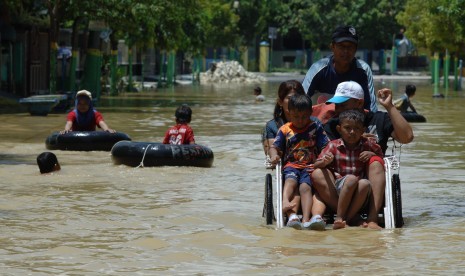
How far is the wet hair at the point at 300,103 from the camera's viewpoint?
10.3 meters

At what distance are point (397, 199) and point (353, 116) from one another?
81 centimetres

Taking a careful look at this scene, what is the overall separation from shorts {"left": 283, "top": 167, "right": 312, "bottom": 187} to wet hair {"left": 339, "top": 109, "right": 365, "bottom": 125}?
1.97ft

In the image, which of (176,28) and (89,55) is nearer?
(89,55)

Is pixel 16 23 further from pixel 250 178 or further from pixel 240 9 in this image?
pixel 240 9

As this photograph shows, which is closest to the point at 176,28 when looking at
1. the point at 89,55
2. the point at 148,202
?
the point at 89,55

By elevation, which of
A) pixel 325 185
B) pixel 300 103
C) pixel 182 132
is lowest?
pixel 325 185

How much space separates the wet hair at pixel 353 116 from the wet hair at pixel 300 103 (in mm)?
316

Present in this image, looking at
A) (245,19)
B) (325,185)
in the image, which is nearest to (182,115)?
(325,185)

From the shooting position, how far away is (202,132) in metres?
23.9

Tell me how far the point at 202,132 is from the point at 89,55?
13.1m

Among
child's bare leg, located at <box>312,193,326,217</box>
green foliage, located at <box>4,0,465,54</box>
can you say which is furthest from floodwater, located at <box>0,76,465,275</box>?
green foliage, located at <box>4,0,465,54</box>

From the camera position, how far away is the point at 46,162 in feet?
49.7

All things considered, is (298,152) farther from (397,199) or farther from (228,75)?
(228,75)

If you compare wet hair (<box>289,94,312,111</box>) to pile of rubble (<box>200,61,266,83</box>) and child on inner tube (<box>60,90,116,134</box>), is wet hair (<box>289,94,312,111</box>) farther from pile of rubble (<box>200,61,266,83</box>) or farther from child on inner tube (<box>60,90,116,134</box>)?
pile of rubble (<box>200,61,266,83</box>)
